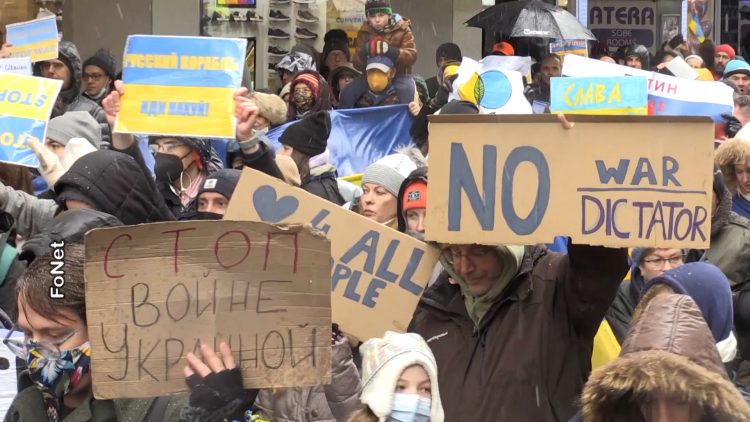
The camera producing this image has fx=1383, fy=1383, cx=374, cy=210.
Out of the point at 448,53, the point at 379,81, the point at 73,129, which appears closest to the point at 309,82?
the point at 379,81

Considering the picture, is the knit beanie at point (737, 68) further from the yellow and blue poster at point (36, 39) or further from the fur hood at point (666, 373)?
the fur hood at point (666, 373)

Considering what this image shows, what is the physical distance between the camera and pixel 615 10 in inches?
770

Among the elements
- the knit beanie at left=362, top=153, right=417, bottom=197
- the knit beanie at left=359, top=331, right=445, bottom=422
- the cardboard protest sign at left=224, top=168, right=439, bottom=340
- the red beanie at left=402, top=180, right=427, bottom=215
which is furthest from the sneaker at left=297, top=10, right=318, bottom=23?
the knit beanie at left=359, top=331, right=445, bottom=422

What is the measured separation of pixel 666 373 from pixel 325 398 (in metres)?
1.28

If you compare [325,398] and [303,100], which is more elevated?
[303,100]

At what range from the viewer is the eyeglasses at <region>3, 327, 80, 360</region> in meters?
3.24

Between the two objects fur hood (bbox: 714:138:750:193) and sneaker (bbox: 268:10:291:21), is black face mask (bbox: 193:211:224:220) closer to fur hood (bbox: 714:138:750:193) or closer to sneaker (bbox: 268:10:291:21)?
fur hood (bbox: 714:138:750:193)

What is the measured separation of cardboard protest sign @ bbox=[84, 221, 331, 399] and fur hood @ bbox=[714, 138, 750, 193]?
146 inches

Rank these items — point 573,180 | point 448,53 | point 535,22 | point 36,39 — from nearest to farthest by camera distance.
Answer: point 573,180
point 36,39
point 448,53
point 535,22

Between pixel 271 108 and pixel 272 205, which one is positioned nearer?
pixel 272 205

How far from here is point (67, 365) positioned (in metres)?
3.26

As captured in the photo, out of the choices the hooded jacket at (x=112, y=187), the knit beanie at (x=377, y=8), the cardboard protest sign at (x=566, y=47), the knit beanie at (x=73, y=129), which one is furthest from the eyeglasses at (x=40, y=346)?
the cardboard protest sign at (x=566, y=47)

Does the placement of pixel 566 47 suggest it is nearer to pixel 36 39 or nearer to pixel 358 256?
pixel 36 39

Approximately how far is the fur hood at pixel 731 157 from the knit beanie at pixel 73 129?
3.00 metres
